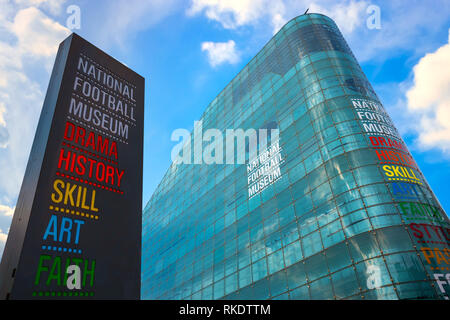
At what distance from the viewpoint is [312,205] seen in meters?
29.6

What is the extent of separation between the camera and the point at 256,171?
128ft

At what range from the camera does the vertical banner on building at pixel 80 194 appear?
1152 cm

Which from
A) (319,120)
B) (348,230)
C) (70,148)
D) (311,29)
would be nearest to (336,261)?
(348,230)

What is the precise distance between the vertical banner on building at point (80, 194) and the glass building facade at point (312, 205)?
17.3 m

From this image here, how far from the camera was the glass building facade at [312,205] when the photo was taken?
23.9 metres

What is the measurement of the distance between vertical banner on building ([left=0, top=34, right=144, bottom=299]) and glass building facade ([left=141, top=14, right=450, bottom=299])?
17264mm

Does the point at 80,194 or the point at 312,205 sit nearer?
the point at 80,194

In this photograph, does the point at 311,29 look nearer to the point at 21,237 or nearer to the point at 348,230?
the point at 348,230

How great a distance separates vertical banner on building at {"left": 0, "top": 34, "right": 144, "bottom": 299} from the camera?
1152 centimetres

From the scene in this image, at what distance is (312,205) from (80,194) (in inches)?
833

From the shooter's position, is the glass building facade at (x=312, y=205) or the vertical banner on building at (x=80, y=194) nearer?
the vertical banner on building at (x=80, y=194)

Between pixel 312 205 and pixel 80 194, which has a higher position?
pixel 312 205
